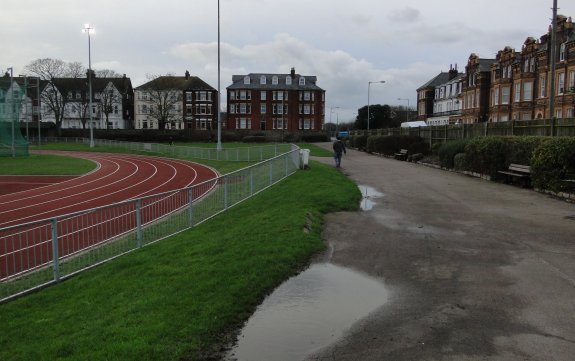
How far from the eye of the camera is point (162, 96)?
306 ft

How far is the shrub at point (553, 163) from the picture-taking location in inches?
598

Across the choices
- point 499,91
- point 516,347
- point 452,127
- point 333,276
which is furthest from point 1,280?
point 499,91

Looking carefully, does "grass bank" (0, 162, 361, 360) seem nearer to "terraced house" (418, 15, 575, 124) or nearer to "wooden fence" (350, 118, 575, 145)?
"wooden fence" (350, 118, 575, 145)

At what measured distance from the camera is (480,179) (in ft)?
69.8

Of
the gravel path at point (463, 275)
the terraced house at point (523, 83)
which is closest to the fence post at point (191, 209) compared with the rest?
the gravel path at point (463, 275)

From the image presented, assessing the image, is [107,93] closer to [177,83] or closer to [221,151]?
[177,83]

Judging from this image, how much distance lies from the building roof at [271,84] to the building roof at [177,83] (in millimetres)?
5236

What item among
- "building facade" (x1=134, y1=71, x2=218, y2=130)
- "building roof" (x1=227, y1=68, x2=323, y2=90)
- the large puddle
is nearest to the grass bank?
the large puddle

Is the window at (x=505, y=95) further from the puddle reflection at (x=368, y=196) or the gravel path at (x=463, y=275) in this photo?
the gravel path at (x=463, y=275)

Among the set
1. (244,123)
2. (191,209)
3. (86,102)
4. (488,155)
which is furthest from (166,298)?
(86,102)

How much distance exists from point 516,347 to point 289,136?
8203 centimetres

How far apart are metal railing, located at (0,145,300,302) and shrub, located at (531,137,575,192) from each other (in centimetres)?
927

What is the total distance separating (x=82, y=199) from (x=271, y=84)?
84.5m

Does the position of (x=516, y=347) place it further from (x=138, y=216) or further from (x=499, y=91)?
(x=499, y=91)
